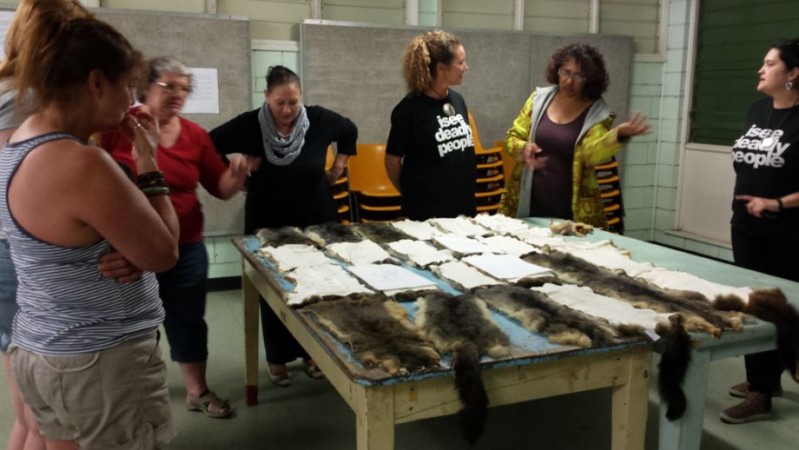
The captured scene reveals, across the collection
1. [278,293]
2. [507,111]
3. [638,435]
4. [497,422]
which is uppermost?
[507,111]

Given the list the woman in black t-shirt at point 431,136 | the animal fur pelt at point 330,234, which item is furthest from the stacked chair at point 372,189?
the animal fur pelt at point 330,234

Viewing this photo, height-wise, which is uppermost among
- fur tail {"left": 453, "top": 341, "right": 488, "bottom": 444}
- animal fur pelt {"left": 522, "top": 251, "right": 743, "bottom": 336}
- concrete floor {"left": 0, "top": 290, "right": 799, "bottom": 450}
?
animal fur pelt {"left": 522, "top": 251, "right": 743, "bottom": 336}

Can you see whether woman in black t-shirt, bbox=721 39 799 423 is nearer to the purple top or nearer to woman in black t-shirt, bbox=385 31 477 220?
the purple top

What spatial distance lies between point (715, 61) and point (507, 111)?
175 centimetres

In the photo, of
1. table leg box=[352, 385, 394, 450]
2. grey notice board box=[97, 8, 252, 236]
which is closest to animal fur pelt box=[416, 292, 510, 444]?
table leg box=[352, 385, 394, 450]

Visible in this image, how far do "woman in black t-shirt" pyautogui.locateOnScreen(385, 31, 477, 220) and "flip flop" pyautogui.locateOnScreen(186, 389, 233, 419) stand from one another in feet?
4.06

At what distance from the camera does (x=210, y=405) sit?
277 centimetres

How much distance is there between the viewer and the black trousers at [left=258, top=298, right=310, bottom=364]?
3.03 m

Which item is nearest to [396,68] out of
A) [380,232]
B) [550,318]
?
[380,232]

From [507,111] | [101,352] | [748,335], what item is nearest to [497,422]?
[748,335]

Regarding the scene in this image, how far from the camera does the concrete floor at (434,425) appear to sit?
2559 mm

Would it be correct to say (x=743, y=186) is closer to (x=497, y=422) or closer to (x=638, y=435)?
(x=497, y=422)

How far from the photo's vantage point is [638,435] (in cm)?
167

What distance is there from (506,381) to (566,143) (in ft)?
5.99
